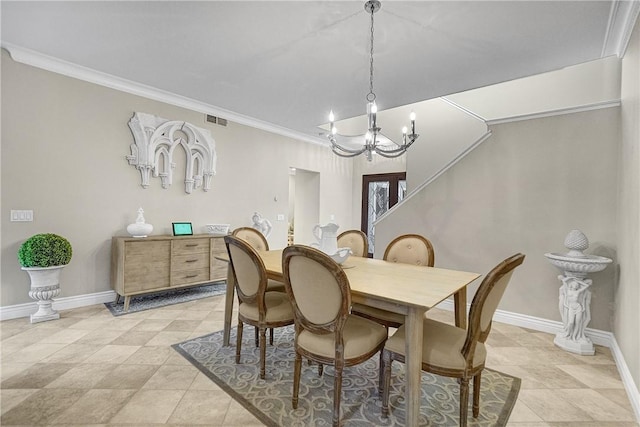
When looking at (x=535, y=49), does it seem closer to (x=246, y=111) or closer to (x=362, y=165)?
(x=246, y=111)

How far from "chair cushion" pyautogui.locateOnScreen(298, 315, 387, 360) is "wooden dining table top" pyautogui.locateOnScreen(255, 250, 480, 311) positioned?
0.78 ft

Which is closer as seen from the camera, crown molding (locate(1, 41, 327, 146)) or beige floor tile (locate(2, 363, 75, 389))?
beige floor tile (locate(2, 363, 75, 389))

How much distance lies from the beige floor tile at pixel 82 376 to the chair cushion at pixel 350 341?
5.17ft

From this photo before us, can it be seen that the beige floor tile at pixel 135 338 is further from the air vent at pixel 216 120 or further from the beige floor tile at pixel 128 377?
the air vent at pixel 216 120

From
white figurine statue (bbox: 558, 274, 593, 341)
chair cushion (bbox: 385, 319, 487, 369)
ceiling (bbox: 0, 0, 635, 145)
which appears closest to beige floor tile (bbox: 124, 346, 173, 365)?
chair cushion (bbox: 385, 319, 487, 369)

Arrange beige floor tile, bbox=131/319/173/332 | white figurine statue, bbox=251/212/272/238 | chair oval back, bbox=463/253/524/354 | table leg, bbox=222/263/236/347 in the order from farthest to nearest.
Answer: white figurine statue, bbox=251/212/272/238
beige floor tile, bbox=131/319/173/332
table leg, bbox=222/263/236/347
chair oval back, bbox=463/253/524/354

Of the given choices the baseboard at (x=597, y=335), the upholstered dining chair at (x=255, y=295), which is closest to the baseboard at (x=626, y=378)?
the baseboard at (x=597, y=335)

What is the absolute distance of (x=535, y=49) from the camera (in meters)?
2.79

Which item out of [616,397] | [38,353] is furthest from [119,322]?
[616,397]

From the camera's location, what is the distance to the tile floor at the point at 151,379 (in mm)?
1746

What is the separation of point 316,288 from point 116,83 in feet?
12.5

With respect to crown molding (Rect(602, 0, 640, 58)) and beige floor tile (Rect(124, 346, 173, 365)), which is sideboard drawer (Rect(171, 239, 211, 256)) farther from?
crown molding (Rect(602, 0, 640, 58))

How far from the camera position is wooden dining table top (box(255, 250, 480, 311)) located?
156cm

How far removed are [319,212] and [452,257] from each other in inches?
139
